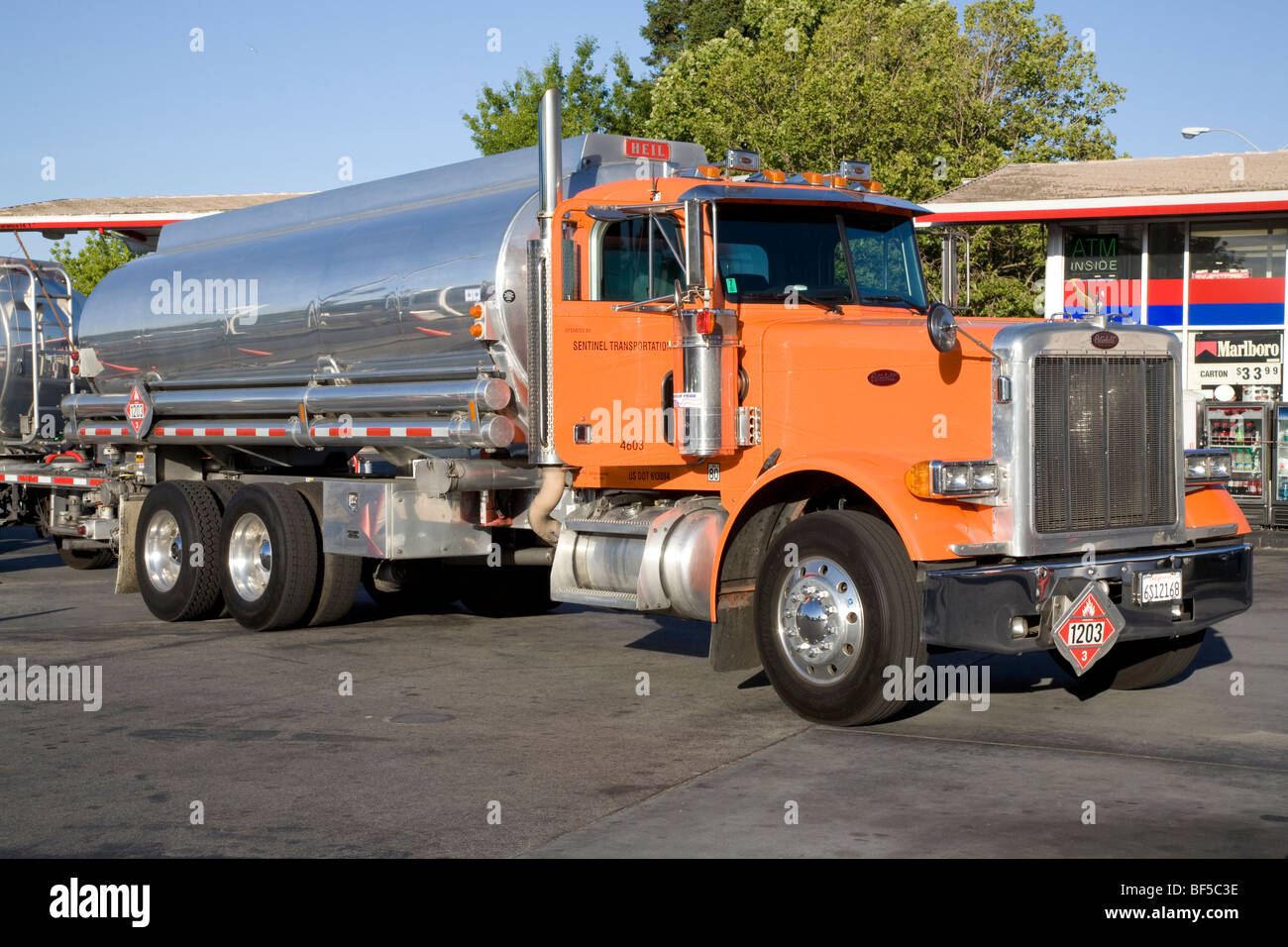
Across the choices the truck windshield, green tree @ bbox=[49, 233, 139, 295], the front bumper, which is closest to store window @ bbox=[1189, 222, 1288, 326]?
the truck windshield

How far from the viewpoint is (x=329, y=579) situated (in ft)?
38.2

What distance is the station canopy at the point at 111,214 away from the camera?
1243 inches

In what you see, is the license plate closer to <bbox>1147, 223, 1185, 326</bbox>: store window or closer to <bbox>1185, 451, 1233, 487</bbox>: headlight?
<bbox>1185, 451, 1233, 487</bbox>: headlight

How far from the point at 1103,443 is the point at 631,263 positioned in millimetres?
3003

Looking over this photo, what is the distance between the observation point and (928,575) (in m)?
7.22

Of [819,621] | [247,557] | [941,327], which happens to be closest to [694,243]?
[941,327]

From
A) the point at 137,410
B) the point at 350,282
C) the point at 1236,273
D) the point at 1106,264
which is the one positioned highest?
the point at 1106,264

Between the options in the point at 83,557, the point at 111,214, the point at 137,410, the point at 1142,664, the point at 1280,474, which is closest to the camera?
the point at 1142,664

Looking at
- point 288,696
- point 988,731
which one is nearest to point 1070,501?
point 988,731

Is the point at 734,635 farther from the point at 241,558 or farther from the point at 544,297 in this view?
the point at 241,558

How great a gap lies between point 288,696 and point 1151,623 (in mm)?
4925

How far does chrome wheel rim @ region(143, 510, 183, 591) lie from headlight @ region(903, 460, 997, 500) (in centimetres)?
742

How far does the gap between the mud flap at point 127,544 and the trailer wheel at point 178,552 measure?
0.10 metres

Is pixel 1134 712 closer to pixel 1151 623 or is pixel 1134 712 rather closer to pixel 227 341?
pixel 1151 623
